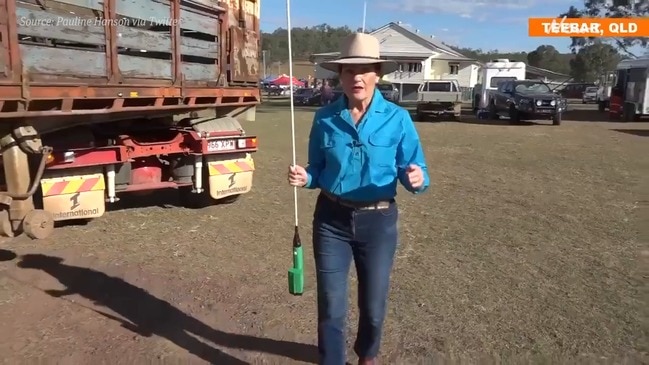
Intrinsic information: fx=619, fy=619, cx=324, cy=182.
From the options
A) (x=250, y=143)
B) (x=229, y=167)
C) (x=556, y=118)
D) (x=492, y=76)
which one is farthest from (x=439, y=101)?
(x=229, y=167)

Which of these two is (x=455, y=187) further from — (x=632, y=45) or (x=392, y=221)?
(x=632, y=45)

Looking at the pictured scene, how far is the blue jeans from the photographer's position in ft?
10.5

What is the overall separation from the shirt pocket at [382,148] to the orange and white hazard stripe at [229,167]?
15.6 ft

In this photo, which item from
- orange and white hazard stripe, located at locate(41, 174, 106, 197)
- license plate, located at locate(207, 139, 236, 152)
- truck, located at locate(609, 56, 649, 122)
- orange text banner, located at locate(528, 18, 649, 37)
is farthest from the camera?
orange text banner, located at locate(528, 18, 649, 37)

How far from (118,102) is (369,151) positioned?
131 inches

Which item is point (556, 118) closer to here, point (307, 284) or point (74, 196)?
point (307, 284)

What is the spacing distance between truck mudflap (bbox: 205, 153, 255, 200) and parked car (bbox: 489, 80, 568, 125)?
715 inches


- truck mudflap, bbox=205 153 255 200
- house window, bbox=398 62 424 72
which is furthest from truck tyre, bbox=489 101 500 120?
house window, bbox=398 62 424 72

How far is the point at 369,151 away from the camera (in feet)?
10.2

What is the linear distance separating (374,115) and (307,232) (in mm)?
3800

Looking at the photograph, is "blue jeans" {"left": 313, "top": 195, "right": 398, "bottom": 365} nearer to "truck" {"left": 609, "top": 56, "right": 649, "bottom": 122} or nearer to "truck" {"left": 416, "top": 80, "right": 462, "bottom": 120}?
"truck" {"left": 416, "top": 80, "right": 462, "bottom": 120}

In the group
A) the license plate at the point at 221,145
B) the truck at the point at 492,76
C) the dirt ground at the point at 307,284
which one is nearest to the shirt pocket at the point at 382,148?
the dirt ground at the point at 307,284

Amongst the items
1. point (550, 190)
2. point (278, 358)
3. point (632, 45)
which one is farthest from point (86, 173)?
point (632, 45)

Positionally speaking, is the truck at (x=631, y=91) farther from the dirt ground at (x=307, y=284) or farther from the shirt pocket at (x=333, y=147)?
the shirt pocket at (x=333, y=147)
